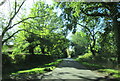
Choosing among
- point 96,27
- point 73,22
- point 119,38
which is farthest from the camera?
point 96,27

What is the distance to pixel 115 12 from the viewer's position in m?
15.9

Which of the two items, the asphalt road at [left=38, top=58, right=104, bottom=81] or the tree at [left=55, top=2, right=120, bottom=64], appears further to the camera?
the tree at [left=55, top=2, right=120, bottom=64]

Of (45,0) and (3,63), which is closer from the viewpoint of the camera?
(45,0)

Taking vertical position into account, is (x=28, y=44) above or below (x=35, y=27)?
below

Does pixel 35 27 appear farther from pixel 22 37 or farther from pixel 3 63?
pixel 22 37

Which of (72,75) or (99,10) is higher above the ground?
(99,10)

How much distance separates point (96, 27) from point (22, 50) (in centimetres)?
2186

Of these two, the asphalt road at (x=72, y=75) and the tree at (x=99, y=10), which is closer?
the asphalt road at (x=72, y=75)

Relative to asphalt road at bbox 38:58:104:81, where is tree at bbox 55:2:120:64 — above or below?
above

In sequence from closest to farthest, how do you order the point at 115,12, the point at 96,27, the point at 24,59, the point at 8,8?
the point at 8,8 → the point at 115,12 → the point at 24,59 → the point at 96,27

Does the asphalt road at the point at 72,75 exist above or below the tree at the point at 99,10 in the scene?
below

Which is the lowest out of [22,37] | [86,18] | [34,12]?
[22,37]

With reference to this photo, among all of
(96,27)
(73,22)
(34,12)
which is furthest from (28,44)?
(96,27)

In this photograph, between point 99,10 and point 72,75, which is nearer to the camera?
point 72,75
